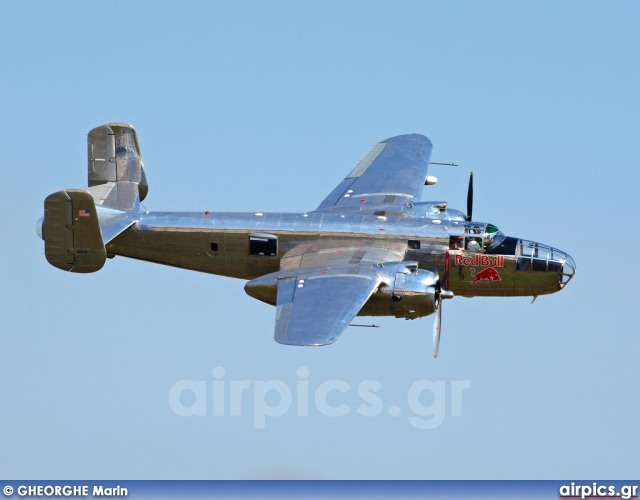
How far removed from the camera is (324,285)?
4738 cm

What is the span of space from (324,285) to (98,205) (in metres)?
8.72

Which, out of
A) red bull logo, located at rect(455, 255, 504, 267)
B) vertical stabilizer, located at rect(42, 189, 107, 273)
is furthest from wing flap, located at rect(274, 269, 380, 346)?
vertical stabilizer, located at rect(42, 189, 107, 273)

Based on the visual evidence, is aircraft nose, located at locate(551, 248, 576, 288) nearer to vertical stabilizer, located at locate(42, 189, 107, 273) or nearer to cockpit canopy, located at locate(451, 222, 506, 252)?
cockpit canopy, located at locate(451, 222, 506, 252)

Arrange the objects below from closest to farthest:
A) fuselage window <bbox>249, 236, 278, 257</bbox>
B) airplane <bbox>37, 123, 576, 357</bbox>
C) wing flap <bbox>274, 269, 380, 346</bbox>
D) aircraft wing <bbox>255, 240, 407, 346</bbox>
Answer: wing flap <bbox>274, 269, 380, 346</bbox>, aircraft wing <bbox>255, 240, 407, 346</bbox>, airplane <bbox>37, 123, 576, 357</bbox>, fuselage window <bbox>249, 236, 278, 257</bbox>

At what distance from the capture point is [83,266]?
50188mm

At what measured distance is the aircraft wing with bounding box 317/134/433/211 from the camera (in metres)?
53.7

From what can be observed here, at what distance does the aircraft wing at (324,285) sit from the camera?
147 feet

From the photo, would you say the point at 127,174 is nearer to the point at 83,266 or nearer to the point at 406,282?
the point at 83,266

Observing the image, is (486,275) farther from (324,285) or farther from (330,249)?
(324,285)

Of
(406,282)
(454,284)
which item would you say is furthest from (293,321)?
(454,284)

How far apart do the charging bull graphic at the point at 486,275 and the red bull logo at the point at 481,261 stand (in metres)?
0.18

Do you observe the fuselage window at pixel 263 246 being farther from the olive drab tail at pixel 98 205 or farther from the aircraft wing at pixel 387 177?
the olive drab tail at pixel 98 205

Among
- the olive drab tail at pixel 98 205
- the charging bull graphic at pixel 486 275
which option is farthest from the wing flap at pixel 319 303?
the olive drab tail at pixel 98 205

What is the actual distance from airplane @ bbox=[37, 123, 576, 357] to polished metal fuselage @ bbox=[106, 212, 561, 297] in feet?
0.10
